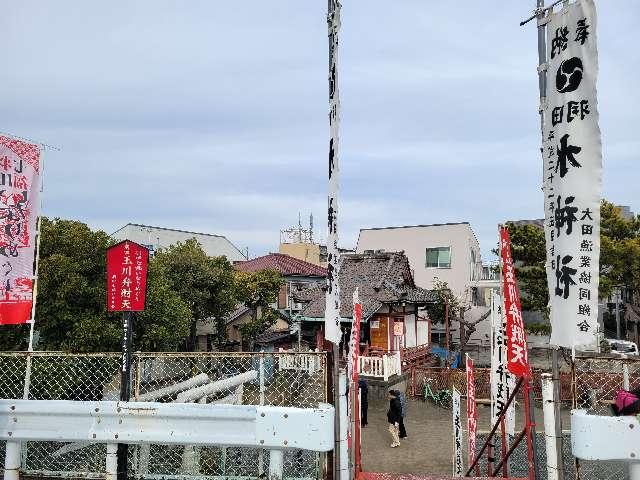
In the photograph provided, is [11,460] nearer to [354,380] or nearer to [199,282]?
[354,380]

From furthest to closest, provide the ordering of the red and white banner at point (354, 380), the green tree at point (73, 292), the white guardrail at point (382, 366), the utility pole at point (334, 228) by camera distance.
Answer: the white guardrail at point (382, 366) < the green tree at point (73, 292) < the red and white banner at point (354, 380) < the utility pole at point (334, 228)

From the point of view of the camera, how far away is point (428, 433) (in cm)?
1627

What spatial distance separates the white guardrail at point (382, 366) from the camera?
847 inches

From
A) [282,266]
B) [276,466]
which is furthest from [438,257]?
[276,466]

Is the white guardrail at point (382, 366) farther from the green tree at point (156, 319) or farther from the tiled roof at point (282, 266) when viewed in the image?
the tiled roof at point (282, 266)

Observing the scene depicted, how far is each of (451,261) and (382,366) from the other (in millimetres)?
20322

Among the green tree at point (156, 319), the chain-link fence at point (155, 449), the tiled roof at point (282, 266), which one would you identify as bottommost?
the chain-link fence at point (155, 449)

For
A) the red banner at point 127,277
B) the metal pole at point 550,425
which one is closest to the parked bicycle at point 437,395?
the metal pole at point 550,425

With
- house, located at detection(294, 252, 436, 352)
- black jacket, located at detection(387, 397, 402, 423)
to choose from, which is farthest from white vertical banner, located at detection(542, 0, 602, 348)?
house, located at detection(294, 252, 436, 352)

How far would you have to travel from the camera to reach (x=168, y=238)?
153ft

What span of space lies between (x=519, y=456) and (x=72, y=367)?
962 cm

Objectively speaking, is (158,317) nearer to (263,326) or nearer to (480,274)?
(263,326)

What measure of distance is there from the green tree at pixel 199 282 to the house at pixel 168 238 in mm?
13533

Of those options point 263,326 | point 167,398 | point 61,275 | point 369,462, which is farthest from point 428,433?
point 263,326
